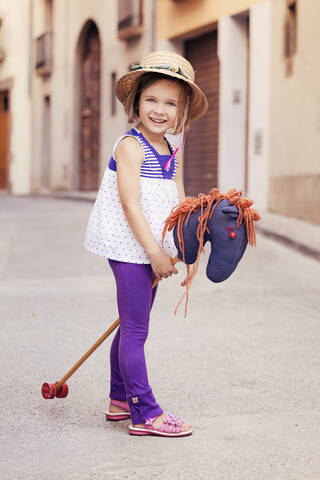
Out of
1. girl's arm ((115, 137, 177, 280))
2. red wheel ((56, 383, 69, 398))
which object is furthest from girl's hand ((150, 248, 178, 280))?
red wheel ((56, 383, 69, 398))

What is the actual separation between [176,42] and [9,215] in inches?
234

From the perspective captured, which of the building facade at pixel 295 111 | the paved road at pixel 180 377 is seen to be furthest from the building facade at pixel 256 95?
the paved road at pixel 180 377

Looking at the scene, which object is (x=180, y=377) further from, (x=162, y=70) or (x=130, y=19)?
(x=130, y=19)

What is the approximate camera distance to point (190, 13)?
57.0 feet

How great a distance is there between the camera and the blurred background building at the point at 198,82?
13398mm

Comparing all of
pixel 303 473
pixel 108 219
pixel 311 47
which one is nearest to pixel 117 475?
pixel 303 473

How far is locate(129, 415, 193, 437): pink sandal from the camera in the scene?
11.0 feet

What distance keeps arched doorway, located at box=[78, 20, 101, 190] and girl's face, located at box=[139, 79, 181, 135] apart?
18.7 m

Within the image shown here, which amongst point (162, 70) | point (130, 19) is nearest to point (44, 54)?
point (130, 19)

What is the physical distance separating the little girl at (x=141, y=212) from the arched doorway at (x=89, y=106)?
61.4ft

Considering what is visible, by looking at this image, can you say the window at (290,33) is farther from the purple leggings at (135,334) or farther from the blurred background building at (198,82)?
the purple leggings at (135,334)

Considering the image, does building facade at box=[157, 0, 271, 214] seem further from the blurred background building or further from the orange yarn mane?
the orange yarn mane

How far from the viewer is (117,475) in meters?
2.87

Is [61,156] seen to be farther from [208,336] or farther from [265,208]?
[208,336]
